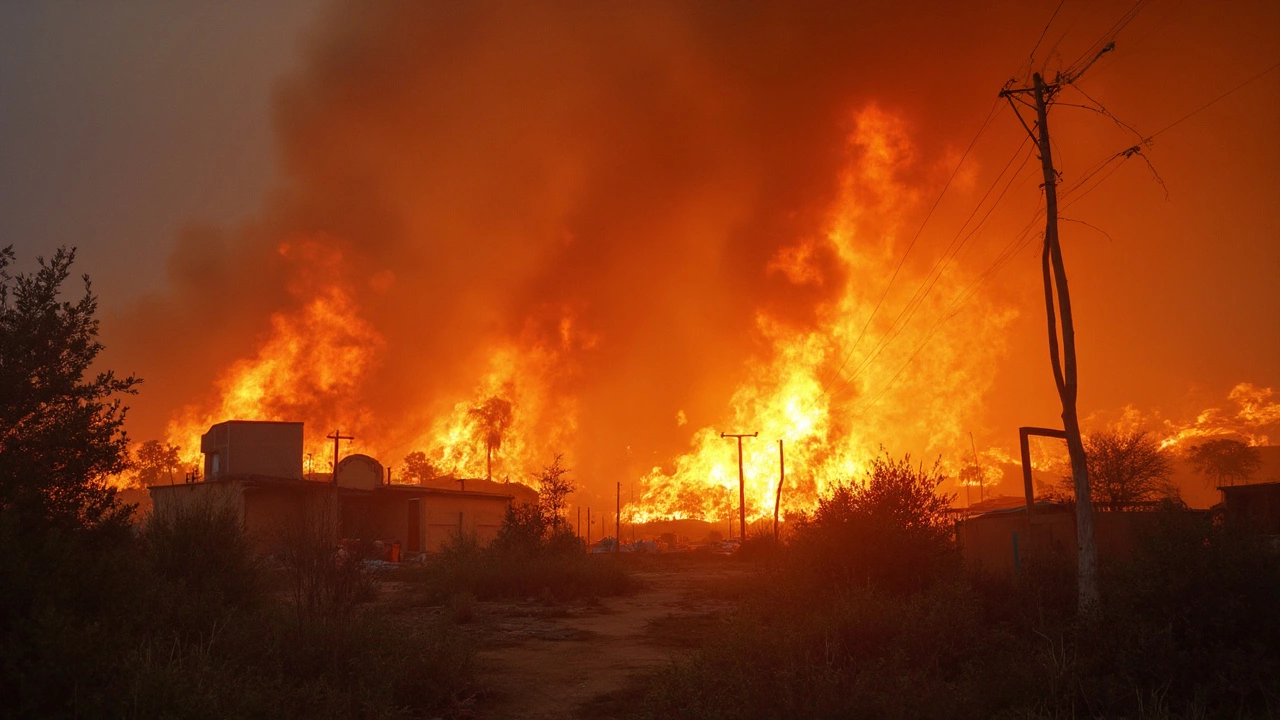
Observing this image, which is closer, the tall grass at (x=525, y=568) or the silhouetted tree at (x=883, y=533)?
the silhouetted tree at (x=883, y=533)

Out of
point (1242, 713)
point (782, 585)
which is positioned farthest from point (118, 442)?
point (1242, 713)

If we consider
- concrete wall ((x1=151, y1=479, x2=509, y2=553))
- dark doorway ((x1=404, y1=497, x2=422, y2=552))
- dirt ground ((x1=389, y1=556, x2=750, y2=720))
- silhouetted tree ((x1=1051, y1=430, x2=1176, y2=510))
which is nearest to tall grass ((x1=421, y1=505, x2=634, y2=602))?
dirt ground ((x1=389, y1=556, x2=750, y2=720))

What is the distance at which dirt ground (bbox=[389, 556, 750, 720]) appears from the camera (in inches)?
463

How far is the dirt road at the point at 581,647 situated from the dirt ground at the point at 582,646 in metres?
0.02

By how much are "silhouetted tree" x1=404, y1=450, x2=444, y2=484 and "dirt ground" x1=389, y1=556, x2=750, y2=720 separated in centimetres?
9238

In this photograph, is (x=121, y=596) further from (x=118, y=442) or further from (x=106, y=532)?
(x=118, y=442)

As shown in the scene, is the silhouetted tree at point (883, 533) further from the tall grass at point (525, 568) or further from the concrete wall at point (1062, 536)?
the tall grass at point (525, 568)

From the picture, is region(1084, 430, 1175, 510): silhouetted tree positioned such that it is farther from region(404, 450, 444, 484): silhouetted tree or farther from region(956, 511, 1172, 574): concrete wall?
region(404, 450, 444, 484): silhouetted tree

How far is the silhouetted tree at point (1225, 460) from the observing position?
8650 centimetres

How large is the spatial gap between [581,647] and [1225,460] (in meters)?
95.5

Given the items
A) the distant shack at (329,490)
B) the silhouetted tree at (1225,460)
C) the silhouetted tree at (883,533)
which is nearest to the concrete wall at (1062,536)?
the silhouetted tree at (883,533)

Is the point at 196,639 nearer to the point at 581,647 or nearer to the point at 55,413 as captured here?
the point at 55,413

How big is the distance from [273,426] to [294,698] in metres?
40.0

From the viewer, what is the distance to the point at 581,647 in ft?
56.7
